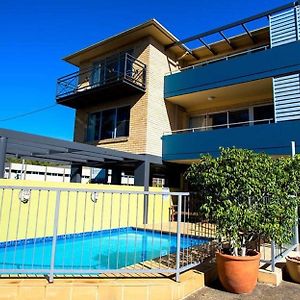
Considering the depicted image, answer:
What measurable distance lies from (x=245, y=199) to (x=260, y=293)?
5.44ft

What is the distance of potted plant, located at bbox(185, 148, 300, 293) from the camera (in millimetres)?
5109

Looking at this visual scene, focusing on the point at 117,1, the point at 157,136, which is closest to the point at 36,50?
the point at 117,1

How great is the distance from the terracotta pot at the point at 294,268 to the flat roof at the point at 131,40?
11297mm

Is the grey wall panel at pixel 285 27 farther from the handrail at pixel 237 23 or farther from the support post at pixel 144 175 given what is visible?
the support post at pixel 144 175

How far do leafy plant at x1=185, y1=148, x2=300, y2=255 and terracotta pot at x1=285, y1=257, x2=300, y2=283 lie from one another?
21.2 inches

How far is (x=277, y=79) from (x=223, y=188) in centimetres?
810

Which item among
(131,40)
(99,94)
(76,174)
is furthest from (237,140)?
(76,174)

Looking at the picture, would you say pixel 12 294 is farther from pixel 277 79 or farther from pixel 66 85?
pixel 66 85

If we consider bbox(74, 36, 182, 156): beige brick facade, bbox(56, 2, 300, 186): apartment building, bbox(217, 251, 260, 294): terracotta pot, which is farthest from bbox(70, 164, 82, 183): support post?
bbox(217, 251, 260, 294): terracotta pot

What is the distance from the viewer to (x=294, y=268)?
5711 mm

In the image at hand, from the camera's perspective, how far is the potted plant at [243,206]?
5109mm

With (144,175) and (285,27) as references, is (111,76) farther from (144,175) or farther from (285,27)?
(285,27)

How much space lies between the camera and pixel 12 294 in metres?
4.07

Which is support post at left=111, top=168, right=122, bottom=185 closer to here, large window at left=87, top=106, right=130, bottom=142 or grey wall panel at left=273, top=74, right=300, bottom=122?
large window at left=87, top=106, right=130, bottom=142
